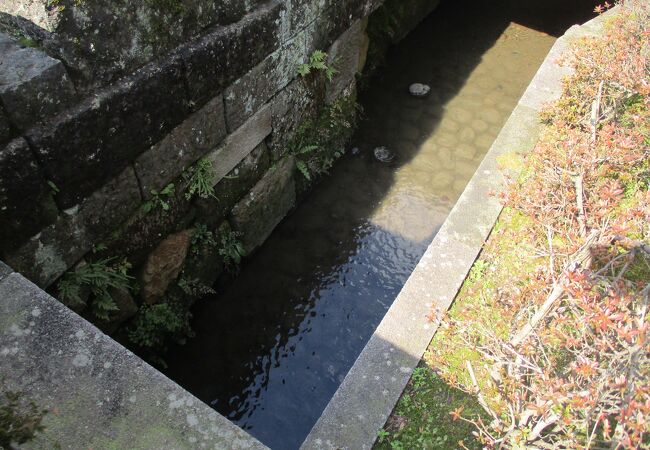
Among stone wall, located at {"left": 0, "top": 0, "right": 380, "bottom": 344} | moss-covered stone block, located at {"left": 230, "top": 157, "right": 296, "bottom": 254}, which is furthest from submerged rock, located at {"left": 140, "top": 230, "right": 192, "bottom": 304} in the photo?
moss-covered stone block, located at {"left": 230, "top": 157, "right": 296, "bottom": 254}

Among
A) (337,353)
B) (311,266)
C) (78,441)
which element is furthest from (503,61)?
(78,441)

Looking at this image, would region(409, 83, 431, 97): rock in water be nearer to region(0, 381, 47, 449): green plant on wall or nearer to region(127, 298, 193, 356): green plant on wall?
region(127, 298, 193, 356): green plant on wall

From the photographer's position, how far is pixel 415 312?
4434 millimetres

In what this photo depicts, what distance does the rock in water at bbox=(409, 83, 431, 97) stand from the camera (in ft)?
26.6

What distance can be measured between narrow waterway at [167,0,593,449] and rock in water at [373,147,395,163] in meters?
0.08

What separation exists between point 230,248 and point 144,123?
6.76 ft

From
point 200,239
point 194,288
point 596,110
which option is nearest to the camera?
point 200,239

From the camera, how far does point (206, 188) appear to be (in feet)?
15.5

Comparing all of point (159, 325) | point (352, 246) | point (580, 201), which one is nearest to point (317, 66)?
point (352, 246)

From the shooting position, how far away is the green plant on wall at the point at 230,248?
5.53 meters

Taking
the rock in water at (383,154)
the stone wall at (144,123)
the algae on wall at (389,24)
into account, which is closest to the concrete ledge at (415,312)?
the rock in water at (383,154)

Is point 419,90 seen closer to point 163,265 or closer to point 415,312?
point 415,312

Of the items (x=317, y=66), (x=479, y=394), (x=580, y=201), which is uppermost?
(x=317, y=66)

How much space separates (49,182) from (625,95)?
19.8 feet
